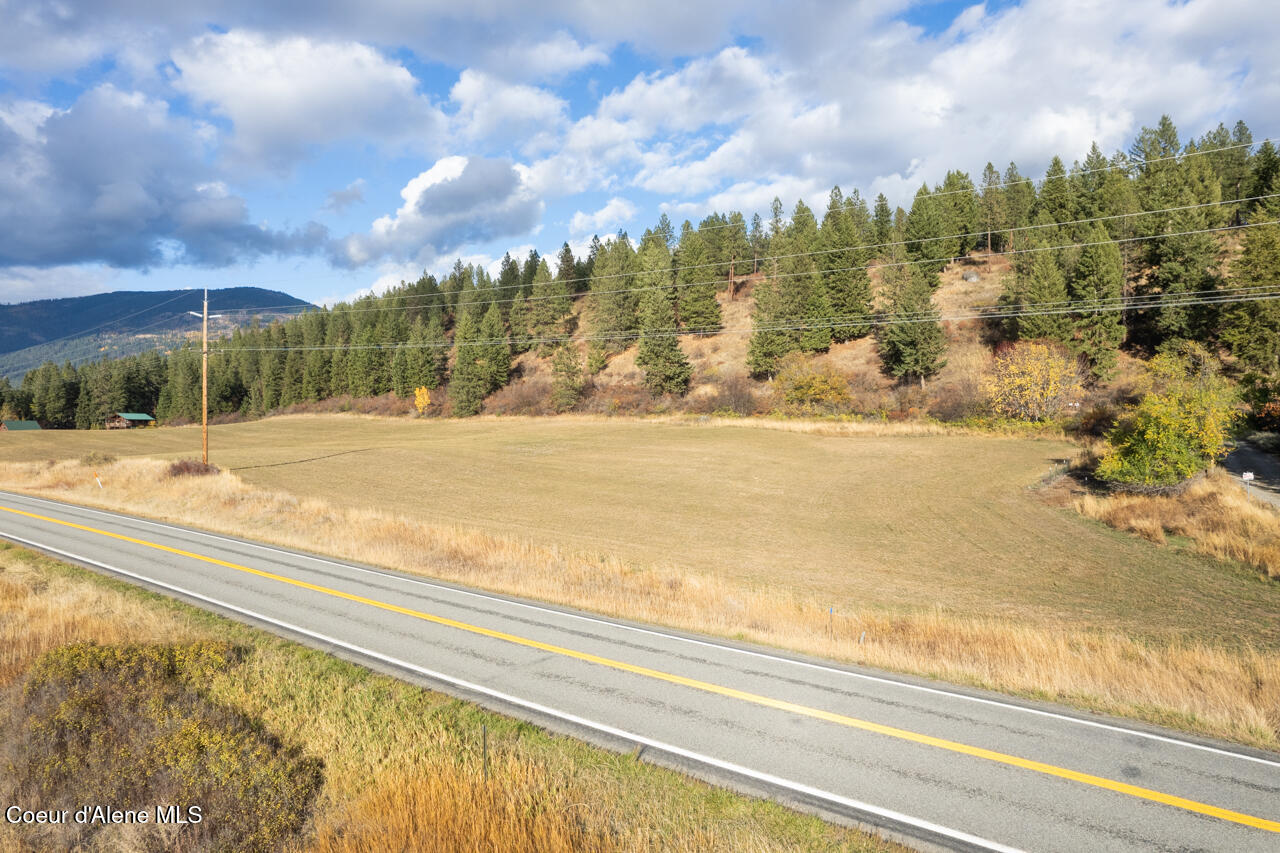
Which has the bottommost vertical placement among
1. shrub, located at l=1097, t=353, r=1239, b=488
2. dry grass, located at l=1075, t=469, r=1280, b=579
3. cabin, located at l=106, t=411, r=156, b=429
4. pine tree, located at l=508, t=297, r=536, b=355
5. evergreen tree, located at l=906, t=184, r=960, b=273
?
cabin, located at l=106, t=411, r=156, b=429

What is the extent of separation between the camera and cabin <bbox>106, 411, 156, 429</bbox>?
131 metres

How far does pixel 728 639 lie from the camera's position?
13.8m

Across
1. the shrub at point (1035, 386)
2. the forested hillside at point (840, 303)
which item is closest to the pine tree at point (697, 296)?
the forested hillside at point (840, 303)

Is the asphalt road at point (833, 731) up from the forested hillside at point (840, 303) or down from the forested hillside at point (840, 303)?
down

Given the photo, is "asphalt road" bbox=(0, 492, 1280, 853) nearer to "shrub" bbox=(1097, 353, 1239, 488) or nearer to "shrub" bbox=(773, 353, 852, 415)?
"shrub" bbox=(1097, 353, 1239, 488)

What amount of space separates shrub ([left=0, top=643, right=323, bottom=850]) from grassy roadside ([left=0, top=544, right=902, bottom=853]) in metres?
0.30

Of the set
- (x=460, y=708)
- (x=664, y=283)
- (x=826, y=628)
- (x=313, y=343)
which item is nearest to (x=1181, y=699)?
(x=826, y=628)

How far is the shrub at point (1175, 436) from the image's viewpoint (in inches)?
1129

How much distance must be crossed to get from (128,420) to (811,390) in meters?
146

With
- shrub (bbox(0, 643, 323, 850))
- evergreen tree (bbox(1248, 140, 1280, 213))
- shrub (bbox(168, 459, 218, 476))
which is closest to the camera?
shrub (bbox(0, 643, 323, 850))

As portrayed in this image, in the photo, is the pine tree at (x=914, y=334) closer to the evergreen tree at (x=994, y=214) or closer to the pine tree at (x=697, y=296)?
the pine tree at (x=697, y=296)

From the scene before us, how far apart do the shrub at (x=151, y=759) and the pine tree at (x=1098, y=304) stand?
72129mm

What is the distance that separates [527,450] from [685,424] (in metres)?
20.0

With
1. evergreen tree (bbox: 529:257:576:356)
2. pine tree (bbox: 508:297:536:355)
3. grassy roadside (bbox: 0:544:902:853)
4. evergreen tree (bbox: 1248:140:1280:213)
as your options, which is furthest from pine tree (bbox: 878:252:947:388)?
grassy roadside (bbox: 0:544:902:853)
